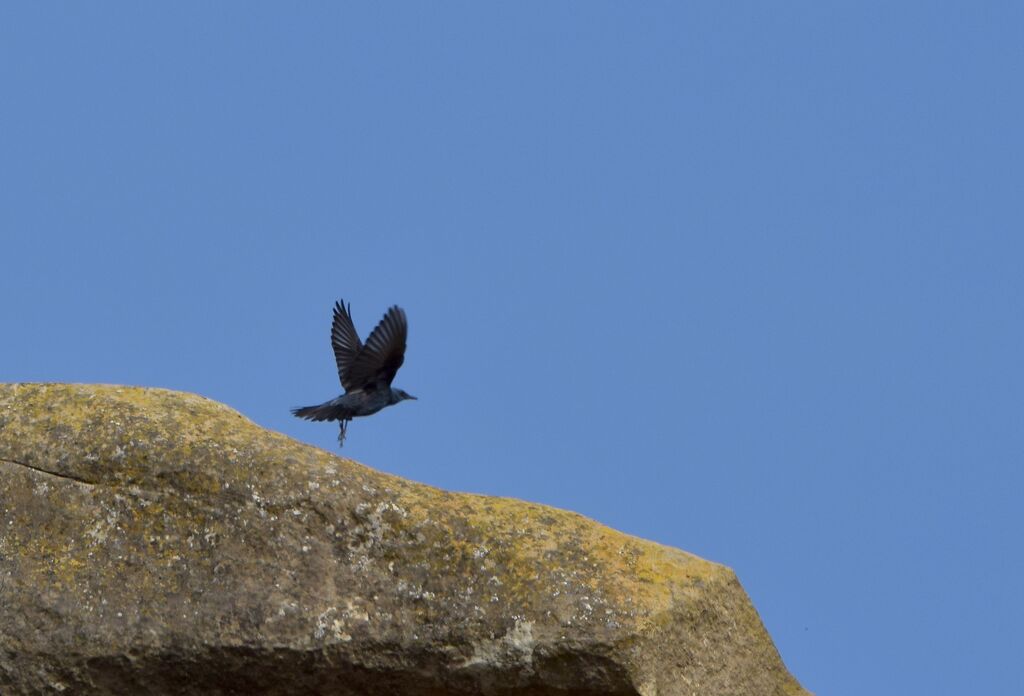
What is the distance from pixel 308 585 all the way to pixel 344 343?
6097mm

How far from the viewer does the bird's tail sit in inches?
635

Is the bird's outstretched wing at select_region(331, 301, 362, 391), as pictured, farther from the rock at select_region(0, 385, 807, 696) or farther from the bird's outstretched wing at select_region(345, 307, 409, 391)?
the rock at select_region(0, 385, 807, 696)

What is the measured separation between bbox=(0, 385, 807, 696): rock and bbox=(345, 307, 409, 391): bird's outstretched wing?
434 centimetres

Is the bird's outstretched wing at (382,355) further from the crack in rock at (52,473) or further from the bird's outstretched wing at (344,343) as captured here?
the crack in rock at (52,473)

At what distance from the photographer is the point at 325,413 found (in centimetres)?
1619

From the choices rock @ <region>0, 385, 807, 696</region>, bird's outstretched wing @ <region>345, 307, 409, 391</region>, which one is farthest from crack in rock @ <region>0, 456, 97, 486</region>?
bird's outstretched wing @ <region>345, 307, 409, 391</region>

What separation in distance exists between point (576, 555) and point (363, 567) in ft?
4.83

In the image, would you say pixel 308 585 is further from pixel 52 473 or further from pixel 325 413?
pixel 325 413

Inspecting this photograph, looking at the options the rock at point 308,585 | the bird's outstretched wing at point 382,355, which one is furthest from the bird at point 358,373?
the rock at point 308,585

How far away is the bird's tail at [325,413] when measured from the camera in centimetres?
1612

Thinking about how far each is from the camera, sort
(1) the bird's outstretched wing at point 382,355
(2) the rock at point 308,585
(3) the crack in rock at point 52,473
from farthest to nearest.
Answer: (1) the bird's outstretched wing at point 382,355 < (3) the crack in rock at point 52,473 < (2) the rock at point 308,585

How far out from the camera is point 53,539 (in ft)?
34.8

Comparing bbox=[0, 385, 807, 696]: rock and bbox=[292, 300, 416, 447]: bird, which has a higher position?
bbox=[292, 300, 416, 447]: bird

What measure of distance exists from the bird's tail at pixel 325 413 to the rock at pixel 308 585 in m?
5.05
